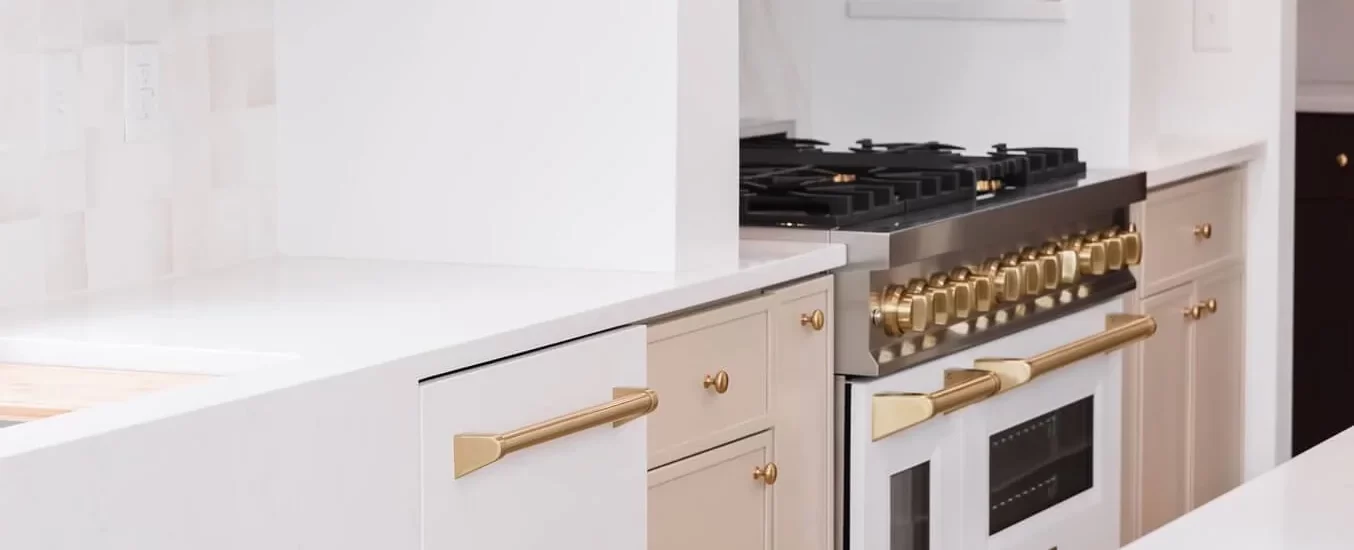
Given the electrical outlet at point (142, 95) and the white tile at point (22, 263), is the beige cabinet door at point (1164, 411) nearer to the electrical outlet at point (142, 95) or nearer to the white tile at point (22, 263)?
the electrical outlet at point (142, 95)

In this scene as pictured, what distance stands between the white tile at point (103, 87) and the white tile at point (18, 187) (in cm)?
11

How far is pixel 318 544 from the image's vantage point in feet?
5.78

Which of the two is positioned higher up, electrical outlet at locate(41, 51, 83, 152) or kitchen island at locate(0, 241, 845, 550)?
electrical outlet at locate(41, 51, 83, 152)

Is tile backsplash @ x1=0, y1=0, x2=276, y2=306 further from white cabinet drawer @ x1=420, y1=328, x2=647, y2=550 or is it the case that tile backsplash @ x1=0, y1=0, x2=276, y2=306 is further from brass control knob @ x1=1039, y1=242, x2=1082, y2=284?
brass control knob @ x1=1039, y1=242, x2=1082, y2=284

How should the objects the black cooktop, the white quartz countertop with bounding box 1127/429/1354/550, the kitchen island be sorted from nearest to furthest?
the white quartz countertop with bounding box 1127/429/1354/550, the kitchen island, the black cooktop

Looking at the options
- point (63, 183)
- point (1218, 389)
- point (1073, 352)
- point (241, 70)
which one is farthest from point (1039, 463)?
point (63, 183)

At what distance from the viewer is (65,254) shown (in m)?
2.21

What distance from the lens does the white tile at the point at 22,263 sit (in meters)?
2.12

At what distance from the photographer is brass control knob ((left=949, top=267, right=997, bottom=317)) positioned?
9.37 ft

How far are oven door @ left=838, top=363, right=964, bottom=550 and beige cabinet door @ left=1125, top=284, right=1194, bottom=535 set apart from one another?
76 cm

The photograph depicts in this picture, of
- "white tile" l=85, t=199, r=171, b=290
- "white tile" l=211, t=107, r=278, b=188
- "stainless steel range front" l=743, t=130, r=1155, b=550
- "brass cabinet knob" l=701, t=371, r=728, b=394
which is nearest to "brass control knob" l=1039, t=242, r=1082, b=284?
"stainless steel range front" l=743, t=130, r=1155, b=550

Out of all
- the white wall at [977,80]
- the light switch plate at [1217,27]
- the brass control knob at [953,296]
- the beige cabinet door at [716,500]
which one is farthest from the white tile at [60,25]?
the light switch plate at [1217,27]

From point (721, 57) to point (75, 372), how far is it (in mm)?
941

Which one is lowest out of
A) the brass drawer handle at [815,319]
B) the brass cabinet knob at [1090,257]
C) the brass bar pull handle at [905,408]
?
the brass bar pull handle at [905,408]
